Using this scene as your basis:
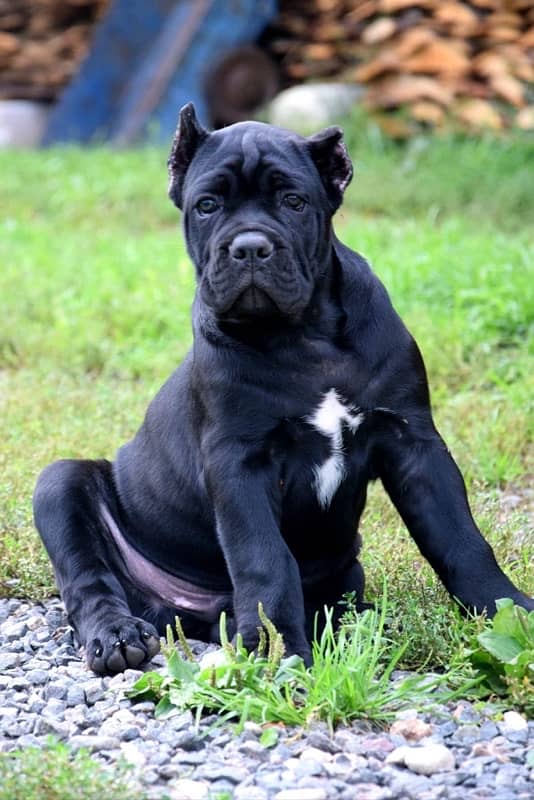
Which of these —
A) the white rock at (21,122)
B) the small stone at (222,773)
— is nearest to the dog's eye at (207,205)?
the small stone at (222,773)

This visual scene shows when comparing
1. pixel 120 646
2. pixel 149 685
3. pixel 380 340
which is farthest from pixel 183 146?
pixel 149 685

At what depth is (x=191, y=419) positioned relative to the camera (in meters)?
3.65

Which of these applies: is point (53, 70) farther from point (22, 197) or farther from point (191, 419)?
point (191, 419)

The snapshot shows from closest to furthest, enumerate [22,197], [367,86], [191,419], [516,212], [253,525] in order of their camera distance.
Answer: [253,525] → [191,419] → [516,212] → [22,197] → [367,86]

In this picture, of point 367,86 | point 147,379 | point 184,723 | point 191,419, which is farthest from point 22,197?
point 184,723

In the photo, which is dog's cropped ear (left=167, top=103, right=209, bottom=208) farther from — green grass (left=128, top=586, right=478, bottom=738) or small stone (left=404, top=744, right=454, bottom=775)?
small stone (left=404, top=744, right=454, bottom=775)

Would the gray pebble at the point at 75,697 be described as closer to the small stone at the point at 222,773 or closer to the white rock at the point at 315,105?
the small stone at the point at 222,773

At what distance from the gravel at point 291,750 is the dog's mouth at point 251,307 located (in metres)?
0.96

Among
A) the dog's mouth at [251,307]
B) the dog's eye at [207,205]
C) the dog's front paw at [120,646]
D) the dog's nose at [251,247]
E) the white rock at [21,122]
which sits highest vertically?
the dog's eye at [207,205]

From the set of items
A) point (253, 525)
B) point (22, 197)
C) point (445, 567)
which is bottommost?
point (22, 197)

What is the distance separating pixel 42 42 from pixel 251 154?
37.9ft

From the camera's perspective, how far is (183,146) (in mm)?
3576

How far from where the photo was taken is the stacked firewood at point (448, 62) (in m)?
11.0

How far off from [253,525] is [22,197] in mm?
7656
